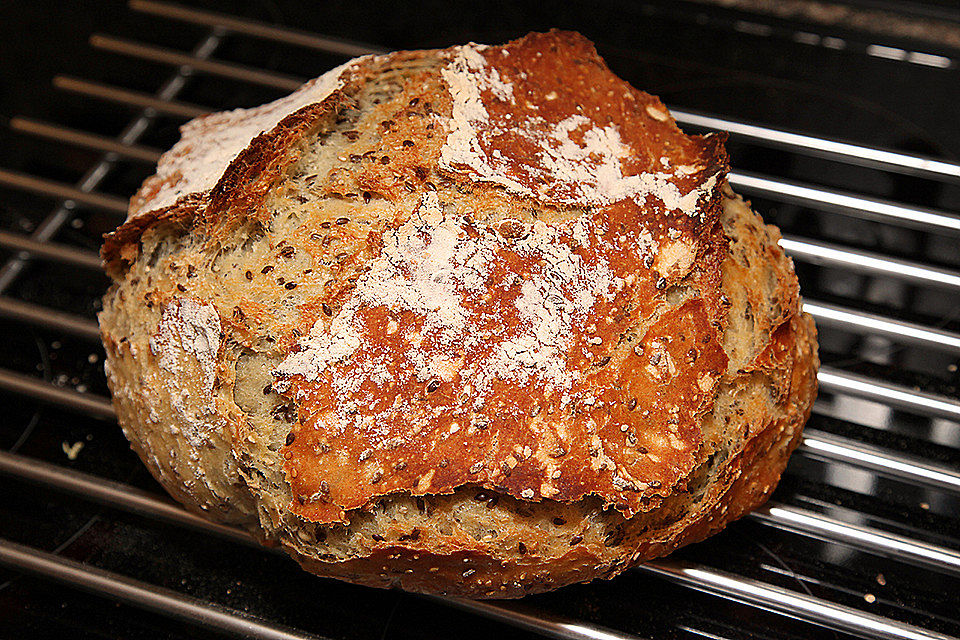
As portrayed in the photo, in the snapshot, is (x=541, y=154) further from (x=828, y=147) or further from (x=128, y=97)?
(x=128, y=97)

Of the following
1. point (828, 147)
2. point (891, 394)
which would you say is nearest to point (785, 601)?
point (891, 394)

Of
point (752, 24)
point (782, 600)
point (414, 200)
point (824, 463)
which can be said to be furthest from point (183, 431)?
point (752, 24)

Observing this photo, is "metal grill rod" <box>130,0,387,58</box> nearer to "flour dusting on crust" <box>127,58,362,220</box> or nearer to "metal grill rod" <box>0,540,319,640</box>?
"flour dusting on crust" <box>127,58,362,220</box>

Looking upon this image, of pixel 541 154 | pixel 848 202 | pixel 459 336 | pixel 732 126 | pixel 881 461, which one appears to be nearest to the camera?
pixel 459 336

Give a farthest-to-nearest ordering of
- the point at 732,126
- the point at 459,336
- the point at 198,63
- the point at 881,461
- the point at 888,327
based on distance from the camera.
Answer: the point at 198,63, the point at 732,126, the point at 888,327, the point at 881,461, the point at 459,336

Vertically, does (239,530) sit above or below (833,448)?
below

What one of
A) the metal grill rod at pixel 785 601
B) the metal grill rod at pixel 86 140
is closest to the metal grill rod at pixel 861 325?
the metal grill rod at pixel 86 140
